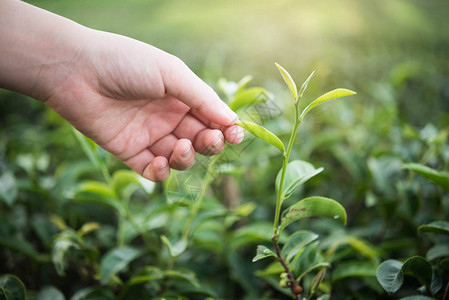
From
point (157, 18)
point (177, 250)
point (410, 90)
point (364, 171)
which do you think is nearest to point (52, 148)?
point (177, 250)

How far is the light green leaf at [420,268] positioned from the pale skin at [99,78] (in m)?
0.55

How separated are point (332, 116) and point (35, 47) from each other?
1.43 metres

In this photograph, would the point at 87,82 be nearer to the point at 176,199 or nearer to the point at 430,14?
the point at 176,199

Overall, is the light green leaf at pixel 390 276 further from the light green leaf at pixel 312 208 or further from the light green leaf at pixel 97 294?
the light green leaf at pixel 97 294

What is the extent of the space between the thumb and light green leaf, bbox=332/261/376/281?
581 mm

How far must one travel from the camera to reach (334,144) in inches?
62.7

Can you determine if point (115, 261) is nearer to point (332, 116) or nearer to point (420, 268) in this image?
point (420, 268)

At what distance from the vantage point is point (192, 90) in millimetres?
904

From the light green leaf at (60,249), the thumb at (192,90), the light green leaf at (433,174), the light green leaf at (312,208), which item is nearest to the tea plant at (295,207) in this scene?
the light green leaf at (312,208)

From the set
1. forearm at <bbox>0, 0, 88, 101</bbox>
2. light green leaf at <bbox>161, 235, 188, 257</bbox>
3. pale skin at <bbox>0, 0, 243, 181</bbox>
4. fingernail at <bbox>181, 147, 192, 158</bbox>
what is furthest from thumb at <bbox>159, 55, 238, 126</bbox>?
light green leaf at <bbox>161, 235, 188, 257</bbox>

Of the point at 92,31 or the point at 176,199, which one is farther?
the point at 176,199

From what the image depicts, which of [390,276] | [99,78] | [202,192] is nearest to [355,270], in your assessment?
[390,276]

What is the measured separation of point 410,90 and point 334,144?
42.3 inches

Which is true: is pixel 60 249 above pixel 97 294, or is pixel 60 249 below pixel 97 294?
above
